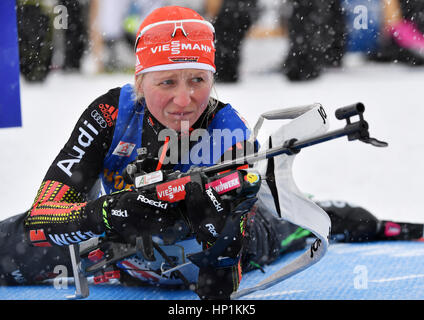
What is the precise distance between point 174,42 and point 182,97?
0.19 metres

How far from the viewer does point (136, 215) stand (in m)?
1.76

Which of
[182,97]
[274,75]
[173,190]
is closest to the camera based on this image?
[173,190]

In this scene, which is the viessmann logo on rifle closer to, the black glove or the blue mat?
the black glove

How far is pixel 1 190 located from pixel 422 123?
3567 mm

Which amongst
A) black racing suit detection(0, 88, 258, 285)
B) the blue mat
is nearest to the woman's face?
black racing suit detection(0, 88, 258, 285)

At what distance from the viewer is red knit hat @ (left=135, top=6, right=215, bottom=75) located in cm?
191

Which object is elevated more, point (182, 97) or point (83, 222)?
point (182, 97)

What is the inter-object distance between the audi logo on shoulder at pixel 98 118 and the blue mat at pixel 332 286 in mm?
600

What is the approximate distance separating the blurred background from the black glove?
1676mm

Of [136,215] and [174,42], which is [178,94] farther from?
[136,215]

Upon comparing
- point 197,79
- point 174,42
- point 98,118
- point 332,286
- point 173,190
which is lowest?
point 332,286

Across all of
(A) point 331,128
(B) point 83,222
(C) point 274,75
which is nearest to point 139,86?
(B) point 83,222
